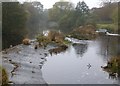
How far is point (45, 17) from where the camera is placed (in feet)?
318

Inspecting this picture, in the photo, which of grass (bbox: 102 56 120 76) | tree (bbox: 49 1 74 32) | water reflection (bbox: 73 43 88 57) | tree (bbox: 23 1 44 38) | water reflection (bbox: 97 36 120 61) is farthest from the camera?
tree (bbox: 49 1 74 32)

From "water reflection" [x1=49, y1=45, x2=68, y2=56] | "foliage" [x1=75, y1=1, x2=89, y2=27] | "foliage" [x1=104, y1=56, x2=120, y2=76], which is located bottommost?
"water reflection" [x1=49, y1=45, x2=68, y2=56]

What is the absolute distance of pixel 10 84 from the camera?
490 inches

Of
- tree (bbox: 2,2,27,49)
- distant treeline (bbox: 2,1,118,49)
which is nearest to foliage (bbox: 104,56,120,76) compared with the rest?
distant treeline (bbox: 2,1,118,49)

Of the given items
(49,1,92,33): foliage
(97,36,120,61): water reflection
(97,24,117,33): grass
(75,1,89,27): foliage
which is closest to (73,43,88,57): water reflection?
(97,36,120,61): water reflection

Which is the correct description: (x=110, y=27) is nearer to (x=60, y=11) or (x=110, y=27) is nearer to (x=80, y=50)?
(x=60, y=11)

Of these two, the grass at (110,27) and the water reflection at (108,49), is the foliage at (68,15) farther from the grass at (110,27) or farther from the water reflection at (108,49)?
the water reflection at (108,49)

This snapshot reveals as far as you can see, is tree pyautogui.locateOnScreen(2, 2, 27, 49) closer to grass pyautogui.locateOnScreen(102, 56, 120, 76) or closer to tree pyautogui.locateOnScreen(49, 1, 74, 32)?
grass pyautogui.locateOnScreen(102, 56, 120, 76)

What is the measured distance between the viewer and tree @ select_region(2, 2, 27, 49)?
129ft

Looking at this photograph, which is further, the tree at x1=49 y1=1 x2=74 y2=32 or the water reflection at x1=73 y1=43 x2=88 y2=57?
the tree at x1=49 y1=1 x2=74 y2=32

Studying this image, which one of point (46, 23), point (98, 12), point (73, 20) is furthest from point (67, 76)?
point (46, 23)

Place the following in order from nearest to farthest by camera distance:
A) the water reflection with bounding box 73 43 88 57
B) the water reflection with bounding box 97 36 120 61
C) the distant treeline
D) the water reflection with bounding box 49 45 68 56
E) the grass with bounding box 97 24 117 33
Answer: the water reflection with bounding box 97 36 120 61, the water reflection with bounding box 73 43 88 57, the water reflection with bounding box 49 45 68 56, the distant treeline, the grass with bounding box 97 24 117 33

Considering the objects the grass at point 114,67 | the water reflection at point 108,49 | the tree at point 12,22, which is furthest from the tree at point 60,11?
the grass at point 114,67

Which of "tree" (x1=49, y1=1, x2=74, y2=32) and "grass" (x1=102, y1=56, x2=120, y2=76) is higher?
"tree" (x1=49, y1=1, x2=74, y2=32)
